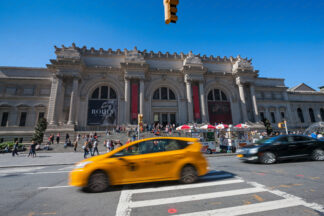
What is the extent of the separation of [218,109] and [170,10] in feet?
95.9

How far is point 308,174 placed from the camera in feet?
17.4

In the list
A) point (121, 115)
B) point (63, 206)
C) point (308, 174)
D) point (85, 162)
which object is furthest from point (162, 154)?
point (121, 115)

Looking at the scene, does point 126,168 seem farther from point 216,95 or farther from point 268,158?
A: point 216,95

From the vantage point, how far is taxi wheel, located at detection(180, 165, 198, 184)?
473 centimetres

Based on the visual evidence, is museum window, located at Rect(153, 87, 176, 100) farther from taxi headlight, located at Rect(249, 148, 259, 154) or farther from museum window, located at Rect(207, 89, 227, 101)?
taxi headlight, located at Rect(249, 148, 259, 154)

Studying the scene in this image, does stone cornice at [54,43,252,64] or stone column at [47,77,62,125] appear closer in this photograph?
stone column at [47,77,62,125]

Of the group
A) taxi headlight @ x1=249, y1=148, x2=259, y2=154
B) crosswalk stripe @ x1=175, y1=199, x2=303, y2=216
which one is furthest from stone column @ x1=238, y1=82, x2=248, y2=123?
crosswalk stripe @ x1=175, y1=199, x2=303, y2=216

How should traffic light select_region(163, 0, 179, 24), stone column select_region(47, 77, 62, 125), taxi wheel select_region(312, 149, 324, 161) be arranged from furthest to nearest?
stone column select_region(47, 77, 62, 125), taxi wheel select_region(312, 149, 324, 161), traffic light select_region(163, 0, 179, 24)

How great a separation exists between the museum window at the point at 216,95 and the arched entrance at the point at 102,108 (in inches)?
796

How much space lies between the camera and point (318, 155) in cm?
781

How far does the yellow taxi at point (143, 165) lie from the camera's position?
4.27m

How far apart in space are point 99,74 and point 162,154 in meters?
28.8

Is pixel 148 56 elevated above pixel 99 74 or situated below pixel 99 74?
above

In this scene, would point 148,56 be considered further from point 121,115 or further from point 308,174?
point 308,174
